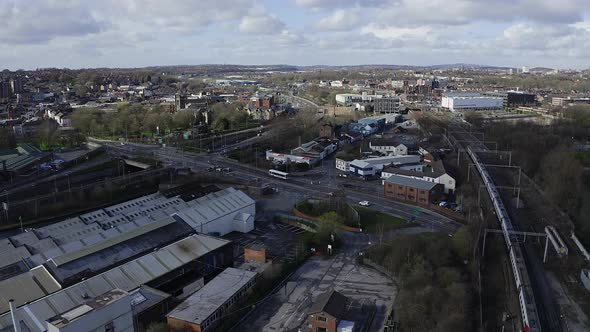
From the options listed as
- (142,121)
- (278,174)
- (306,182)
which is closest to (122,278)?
(306,182)

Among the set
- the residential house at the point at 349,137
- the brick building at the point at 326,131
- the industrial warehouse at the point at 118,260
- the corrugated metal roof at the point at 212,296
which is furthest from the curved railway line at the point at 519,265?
the brick building at the point at 326,131

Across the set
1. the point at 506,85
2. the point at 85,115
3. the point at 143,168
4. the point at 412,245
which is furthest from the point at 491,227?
the point at 506,85

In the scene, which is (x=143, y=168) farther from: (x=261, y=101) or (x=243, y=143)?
(x=261, y=101)

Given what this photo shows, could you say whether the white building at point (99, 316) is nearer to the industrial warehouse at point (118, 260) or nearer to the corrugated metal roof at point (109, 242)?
the industrial warehouse at point (118, 260)

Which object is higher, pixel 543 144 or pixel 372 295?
pixel 543 144

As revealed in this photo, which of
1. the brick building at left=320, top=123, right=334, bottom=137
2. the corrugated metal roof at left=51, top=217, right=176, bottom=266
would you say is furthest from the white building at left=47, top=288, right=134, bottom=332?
the brick building at left=320, top=123, right=334, bottom=137

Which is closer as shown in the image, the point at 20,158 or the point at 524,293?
the point at 524,293

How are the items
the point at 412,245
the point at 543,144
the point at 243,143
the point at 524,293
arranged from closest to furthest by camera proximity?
the point at 524,293 → the point at 412,245 → the point at 543,144 → the point at 243,143

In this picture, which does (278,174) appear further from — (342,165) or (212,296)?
(212,296)

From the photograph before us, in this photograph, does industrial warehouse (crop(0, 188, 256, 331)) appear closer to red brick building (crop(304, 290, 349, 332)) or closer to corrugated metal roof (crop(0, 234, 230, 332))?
corrugated metal roof (crop(0, 234, 230, 332))
